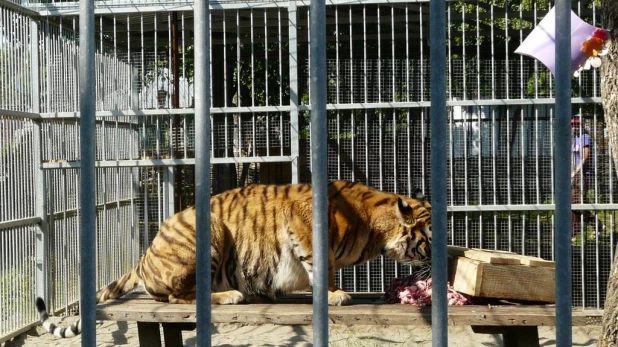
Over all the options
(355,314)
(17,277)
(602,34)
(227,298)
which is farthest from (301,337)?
(602,34)

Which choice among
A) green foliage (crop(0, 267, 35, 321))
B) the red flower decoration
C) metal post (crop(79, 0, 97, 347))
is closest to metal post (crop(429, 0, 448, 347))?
metal post (crop(79, 0, 97, 347))

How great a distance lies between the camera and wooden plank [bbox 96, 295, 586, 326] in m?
4.88

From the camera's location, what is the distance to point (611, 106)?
4.89 metres

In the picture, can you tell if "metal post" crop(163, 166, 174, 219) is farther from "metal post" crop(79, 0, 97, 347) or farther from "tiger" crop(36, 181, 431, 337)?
"metal post" crop(79, 0, 97, 347)

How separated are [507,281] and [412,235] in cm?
99

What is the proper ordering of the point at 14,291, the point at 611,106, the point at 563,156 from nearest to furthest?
1. the point at 563,156
2. the point at 611,106
3. the point at 14,291

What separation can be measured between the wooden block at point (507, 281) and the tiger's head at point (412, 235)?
2.27ft

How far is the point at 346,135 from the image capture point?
817cm

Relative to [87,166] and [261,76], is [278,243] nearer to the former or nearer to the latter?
[87,166]

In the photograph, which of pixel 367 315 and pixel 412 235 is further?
pixel 412 235

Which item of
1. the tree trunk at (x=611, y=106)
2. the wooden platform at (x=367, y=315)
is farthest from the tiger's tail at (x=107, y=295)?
the tree trunk at (x=611, y=106)

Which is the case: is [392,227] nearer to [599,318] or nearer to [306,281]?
[306,281]

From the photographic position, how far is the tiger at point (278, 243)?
19.2ft

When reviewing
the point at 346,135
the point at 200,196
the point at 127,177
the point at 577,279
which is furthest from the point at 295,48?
the point at 200,196
